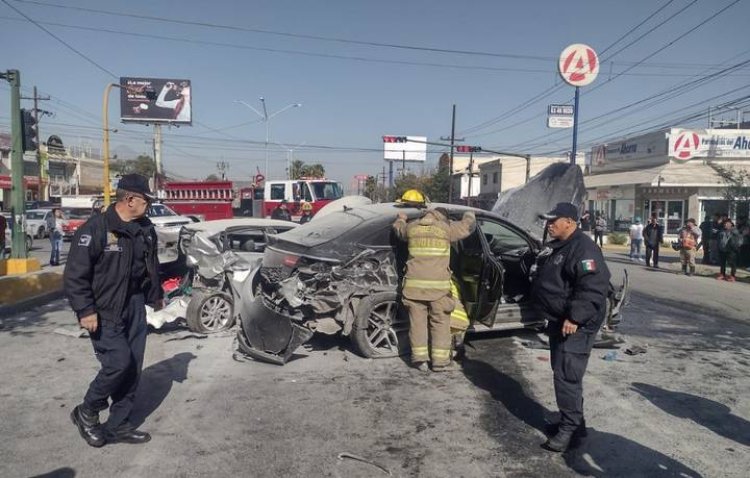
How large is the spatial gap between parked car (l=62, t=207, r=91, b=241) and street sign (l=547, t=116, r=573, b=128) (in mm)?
18844

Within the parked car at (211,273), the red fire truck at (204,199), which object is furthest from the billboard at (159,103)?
the parked car at (211,273)

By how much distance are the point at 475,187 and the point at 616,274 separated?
49.4 meters

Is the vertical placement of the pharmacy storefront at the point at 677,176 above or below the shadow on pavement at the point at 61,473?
above

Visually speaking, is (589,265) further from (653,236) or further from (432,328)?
(653,236)

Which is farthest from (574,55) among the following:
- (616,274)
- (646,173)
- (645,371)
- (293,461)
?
(293,461)

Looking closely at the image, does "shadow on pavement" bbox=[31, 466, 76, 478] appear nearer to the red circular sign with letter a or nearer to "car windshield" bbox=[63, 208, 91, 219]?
the red circular sign with letter a

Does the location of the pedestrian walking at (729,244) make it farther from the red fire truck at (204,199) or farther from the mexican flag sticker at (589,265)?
the red fire truck at (204,199)

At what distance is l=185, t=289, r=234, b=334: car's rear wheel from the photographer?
6.91 metres

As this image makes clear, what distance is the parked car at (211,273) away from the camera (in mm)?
6949

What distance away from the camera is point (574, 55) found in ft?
63.3

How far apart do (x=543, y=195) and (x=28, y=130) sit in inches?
378

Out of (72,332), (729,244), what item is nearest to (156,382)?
(72,332)

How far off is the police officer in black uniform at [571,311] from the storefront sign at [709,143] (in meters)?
28.4

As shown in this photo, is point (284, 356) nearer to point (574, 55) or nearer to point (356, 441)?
point (356, 441)
